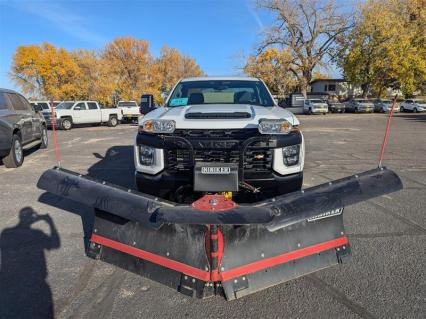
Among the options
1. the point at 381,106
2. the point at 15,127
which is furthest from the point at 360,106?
the point at 15,127

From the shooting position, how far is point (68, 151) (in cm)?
1081

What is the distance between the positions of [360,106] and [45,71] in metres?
42.0

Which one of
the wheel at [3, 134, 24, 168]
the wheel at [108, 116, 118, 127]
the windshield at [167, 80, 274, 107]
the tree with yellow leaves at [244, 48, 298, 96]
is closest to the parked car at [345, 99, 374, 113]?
the tree with yellow leaves at [244, 48, 298, 96]

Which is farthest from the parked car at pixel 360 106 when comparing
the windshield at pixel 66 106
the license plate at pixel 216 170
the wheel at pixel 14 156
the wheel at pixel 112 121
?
the license plate at pixel 216 170

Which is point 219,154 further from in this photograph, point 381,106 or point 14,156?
point 381,106

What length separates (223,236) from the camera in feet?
9.16

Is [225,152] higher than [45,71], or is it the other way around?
[45,71]

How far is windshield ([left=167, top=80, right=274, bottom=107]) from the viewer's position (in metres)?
4.61

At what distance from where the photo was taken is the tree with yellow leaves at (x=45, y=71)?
147 ft

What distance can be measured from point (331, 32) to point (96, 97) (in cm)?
3317

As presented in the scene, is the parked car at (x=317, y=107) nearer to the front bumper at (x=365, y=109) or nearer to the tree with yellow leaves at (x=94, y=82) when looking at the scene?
the front bumper at (x=365, y=109)

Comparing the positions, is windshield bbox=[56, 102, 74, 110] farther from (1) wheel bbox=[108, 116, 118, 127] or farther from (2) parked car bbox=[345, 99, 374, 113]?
(2) parked car bbox=[345, 99, 374, 113]

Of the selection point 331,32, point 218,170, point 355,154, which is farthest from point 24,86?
point 218,170

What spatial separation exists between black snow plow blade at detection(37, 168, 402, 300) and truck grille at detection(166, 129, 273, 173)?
1.96 feet
